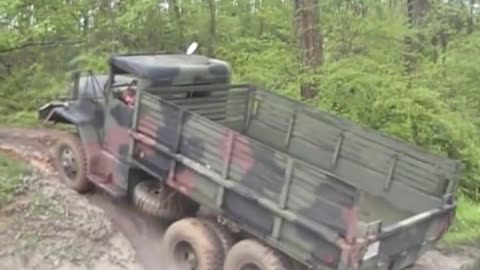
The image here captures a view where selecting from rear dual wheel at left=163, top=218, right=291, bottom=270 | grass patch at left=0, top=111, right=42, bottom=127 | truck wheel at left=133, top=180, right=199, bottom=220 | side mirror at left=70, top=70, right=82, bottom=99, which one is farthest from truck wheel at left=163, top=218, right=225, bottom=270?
grass patch at left=0, top=111, right=42, bottom=127

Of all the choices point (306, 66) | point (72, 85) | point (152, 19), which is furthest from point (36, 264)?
point (152, 19)

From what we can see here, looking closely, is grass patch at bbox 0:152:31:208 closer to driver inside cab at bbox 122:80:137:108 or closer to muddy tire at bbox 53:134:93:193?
muddy tire at bbox 53:134:93:193

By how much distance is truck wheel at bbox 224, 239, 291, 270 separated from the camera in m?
5.33

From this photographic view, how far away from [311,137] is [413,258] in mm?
1957

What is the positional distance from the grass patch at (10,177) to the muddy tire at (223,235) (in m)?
2.30

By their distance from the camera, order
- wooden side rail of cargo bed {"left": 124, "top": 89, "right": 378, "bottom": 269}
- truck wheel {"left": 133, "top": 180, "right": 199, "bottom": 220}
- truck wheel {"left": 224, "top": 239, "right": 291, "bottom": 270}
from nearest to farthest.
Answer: wooden side rail of cargo bed {"left": 124, "top": 89, "right": 378, "bottom": 269}
truck wheel {"left": 224, "top": 239, "right": 291, "bottom": 270}
truck wheel {"left": 133, "top": 180, "right": 199, "bottom": 220}

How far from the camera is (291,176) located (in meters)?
5.09

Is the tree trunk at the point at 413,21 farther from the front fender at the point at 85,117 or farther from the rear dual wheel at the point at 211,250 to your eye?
the rear dual wheel at the point at 211,250

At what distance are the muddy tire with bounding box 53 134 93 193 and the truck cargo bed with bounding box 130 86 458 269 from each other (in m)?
0.94

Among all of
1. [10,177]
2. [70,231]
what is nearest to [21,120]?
[10,177]

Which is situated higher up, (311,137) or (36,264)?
(311,137)

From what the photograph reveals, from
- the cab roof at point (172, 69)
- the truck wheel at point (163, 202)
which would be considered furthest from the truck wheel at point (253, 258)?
the cab roof at point (172, 69)

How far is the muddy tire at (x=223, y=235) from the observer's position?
5.83m

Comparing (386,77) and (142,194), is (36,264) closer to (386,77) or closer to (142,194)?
(142,194)
